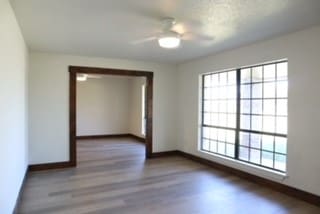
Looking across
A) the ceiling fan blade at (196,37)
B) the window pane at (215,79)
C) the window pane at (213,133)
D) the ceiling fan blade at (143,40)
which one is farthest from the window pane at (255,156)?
the ceiling fan blade at (143,40)

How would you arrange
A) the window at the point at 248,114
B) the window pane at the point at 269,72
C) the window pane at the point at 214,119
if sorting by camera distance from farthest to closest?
the window pane at the point at 214,119, the window pane at the point at 269,72, the window at the point at 248,114

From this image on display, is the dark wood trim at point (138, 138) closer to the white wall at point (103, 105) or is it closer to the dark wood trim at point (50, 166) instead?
the white wall at point (103, 105)

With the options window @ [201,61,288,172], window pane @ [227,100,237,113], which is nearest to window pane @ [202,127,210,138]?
window @ [201,61,288,172]

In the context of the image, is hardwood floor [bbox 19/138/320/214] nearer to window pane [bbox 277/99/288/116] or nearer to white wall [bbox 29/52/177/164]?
white wall [bbox 29/52/177/164]

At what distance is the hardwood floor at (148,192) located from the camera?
3.09 m

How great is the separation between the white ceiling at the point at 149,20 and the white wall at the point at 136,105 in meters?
4.54

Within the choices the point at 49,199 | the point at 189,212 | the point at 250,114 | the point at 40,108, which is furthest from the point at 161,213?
the point at 40,108

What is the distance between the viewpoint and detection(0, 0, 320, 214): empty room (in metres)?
2.76

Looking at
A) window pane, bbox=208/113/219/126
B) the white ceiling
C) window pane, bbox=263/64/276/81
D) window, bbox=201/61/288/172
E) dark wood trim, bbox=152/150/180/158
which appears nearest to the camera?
the white ceiling

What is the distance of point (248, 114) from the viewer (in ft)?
14.5

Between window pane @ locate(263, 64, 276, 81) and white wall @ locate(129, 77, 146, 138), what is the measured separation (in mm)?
5036

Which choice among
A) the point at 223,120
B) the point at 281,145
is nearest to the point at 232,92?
the point at 223,120

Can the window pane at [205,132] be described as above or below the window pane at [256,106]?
below

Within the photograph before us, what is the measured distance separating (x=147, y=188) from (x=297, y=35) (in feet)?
10.8
